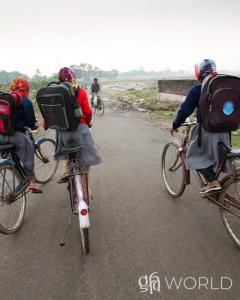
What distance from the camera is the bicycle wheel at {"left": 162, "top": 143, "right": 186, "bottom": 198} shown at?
4512 mm

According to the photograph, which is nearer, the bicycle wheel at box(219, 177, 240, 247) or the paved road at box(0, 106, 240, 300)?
the paved road at box(0, 106, 240, 300)

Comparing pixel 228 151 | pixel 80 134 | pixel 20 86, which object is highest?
pixel 20 86

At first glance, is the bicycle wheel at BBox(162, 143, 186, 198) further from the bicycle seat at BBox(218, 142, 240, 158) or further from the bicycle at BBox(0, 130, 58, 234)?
the bicycle at BBox(0, 130, 58, 234)

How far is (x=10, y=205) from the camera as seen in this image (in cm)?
393

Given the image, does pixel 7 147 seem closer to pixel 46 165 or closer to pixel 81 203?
pixel 81 203

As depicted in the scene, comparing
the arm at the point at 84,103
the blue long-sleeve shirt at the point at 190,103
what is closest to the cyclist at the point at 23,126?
the arm at the point at 84,103

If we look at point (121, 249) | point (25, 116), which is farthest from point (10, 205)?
point (121, 249)

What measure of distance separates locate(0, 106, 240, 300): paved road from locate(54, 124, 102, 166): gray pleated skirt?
989 mm

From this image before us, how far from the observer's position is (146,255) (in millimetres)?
3139

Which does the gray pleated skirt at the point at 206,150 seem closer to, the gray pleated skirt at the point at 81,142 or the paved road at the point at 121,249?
the paved road at the point at 121,249

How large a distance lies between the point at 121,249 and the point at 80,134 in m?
1.56

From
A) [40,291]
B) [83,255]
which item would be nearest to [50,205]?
[83,255]

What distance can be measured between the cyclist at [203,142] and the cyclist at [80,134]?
1273 mm

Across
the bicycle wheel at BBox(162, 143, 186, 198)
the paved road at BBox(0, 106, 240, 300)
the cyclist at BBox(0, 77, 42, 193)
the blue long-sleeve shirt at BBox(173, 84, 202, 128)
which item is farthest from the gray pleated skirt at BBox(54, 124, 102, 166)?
the bicycle wheel at BBox(162, 143, 186, 198)
